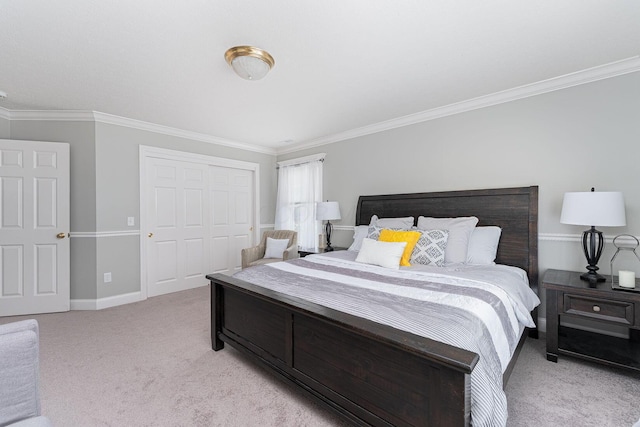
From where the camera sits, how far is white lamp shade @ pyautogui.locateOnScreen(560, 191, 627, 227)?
2.06 metres

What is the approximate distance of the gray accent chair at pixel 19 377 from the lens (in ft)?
3.22

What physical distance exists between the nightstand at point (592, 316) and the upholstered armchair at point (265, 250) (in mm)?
3135

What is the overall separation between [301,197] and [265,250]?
1.10 meters

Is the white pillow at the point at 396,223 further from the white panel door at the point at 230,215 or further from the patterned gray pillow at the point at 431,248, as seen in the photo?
the white panel door at the point at 230,215

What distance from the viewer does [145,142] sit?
3857mm

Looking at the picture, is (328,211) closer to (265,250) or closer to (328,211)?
(328,211)

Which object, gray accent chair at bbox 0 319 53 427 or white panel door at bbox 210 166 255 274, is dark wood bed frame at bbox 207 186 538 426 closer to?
gray accent chair at bbox 0 319 53 427

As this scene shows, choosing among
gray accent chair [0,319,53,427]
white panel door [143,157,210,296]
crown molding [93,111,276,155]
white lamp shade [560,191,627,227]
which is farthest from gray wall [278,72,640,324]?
gray accent chair [0,319,53,427]

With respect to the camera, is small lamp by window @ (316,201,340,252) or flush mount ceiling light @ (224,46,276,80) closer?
flush mount ceiling light @ (224,46,276,80)

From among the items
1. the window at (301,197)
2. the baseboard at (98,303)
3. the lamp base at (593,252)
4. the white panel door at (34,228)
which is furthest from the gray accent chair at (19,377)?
the window at (301,197)

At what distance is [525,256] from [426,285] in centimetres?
149

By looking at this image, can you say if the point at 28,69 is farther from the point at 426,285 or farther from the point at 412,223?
the point at 412,223

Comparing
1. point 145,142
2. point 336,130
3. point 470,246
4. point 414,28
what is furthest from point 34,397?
point 336,130

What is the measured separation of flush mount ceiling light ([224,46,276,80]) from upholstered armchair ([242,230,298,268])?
2630 millimetres
